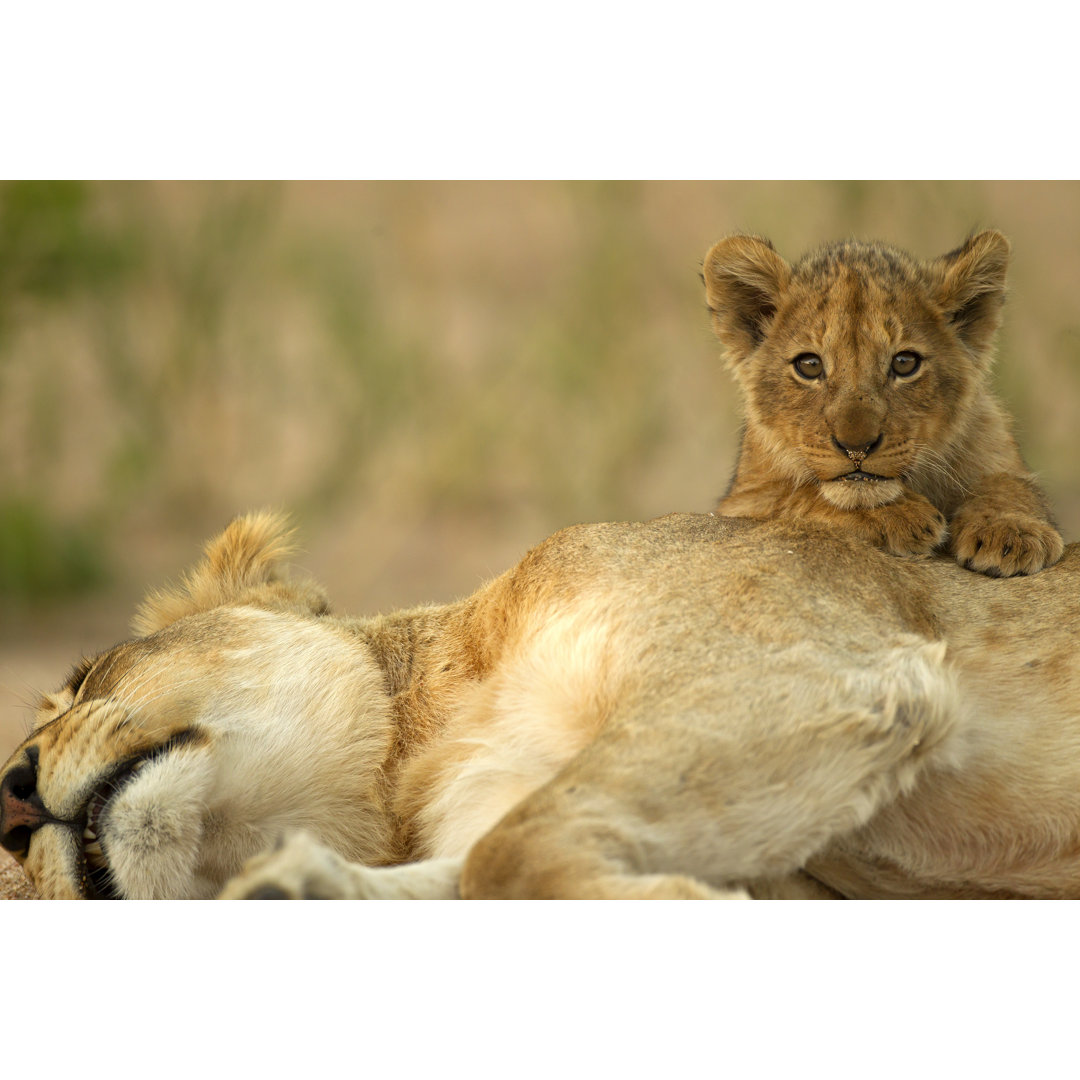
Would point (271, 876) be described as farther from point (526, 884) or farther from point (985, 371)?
point (985, 371)

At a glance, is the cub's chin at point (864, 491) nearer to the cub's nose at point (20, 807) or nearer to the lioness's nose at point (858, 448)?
the lioness's nose at point (858, 448)

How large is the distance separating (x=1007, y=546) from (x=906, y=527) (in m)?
0.20

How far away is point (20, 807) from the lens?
2.38m

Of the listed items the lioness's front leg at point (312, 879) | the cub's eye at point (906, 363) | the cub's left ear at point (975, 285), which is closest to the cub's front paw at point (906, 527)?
the cub's eye at point (906, 363)

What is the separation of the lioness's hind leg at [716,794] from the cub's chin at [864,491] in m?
0.73

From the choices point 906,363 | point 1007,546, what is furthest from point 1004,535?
point 906,363

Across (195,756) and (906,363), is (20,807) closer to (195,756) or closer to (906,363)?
(195,756)

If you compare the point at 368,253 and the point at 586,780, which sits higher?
the point at 368,253

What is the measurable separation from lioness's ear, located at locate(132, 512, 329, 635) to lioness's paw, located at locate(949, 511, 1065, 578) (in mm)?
1399

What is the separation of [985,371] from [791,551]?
2.97 feet

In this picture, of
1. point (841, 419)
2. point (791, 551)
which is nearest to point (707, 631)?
point (791, 551)

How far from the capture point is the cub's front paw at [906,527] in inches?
107

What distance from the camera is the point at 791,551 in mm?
2525

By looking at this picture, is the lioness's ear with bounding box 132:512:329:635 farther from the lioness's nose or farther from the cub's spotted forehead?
the cub's spotted forehead
